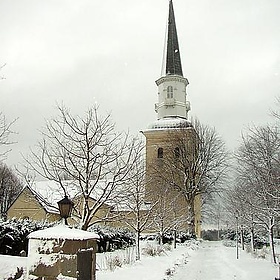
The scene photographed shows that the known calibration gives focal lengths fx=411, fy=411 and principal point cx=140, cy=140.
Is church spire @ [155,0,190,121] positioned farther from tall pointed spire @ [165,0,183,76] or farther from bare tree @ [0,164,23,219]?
bare tree @ [0,164,23,219]

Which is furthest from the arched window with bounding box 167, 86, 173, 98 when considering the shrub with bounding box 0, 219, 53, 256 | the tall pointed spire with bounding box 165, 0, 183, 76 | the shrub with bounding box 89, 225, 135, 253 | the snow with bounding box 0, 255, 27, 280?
the snow with bounding box 0, 255, 27, 280

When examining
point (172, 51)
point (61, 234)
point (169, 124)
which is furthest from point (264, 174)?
point (172, 51)

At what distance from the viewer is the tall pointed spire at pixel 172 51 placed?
1726 inches

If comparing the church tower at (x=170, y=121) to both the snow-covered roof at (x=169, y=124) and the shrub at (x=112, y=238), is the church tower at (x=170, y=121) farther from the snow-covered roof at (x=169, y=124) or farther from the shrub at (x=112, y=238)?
the shrub at (x=112, y=238)

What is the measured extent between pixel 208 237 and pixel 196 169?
2601 centimetres

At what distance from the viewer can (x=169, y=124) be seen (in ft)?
134

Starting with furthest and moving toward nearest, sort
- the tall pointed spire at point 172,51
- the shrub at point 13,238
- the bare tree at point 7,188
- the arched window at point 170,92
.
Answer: the bare tree at point 7,188 → the tall pointed spire at point 172,51 → the arched window at point 170,92 → the shrub at point 13,238

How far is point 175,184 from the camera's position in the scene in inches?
1459

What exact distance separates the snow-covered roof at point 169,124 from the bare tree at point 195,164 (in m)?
0.92

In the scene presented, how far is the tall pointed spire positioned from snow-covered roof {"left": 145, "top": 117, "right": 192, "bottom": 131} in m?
5.51

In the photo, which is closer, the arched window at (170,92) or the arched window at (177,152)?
the arched window at (177,152)

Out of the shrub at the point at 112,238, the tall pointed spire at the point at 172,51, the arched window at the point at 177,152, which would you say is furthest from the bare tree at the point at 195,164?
the shrub at the point at 112,238

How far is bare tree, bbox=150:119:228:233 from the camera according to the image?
37469 mm

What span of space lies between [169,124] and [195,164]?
5571mm
